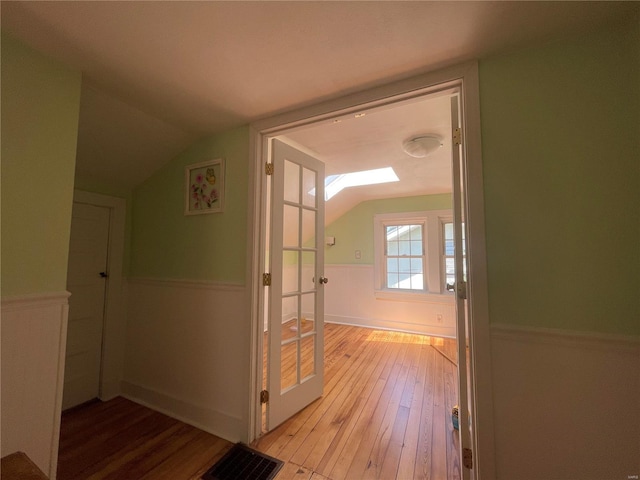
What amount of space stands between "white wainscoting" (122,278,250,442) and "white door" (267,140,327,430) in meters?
0.22

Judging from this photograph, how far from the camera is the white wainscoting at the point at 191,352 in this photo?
1.66m

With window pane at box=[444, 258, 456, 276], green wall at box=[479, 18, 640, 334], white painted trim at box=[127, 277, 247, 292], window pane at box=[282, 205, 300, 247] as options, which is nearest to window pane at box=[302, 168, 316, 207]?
window pane at box=[282, 205, 300, 247]

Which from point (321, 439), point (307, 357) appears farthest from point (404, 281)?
point (321, 439)

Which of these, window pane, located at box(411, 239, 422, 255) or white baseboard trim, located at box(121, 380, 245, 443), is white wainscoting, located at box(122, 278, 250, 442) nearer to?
white baseboard trim, located at box(121, 380, 245, 443)

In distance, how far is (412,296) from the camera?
3.93m

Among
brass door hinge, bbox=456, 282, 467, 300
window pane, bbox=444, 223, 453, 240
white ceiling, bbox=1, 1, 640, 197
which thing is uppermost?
white ceiling, bbox=1, 1, 640, 197

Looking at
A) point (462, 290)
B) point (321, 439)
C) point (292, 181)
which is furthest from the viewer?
point (292, 181)

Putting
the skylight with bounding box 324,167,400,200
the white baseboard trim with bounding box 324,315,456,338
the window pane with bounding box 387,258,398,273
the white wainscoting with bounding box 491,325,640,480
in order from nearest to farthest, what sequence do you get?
the white wainscoting with bounding box 491,325,640,480 < the skylight with bounding box 324,167,400,200 < the white baseboard trim with bounding box 324,315,456,338 < the window pane with bounding box 387,258,398,273

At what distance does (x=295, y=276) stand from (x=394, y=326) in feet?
8.89

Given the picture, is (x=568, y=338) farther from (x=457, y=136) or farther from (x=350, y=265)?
(x=350, y=265)

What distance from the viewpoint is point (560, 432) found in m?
0.96

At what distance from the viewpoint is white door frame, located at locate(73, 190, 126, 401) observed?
2.07 m

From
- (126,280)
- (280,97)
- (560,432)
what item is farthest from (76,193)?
(560,432)

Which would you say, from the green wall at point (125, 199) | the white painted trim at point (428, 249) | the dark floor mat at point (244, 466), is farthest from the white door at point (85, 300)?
the white painted trim at point (428, 249)
